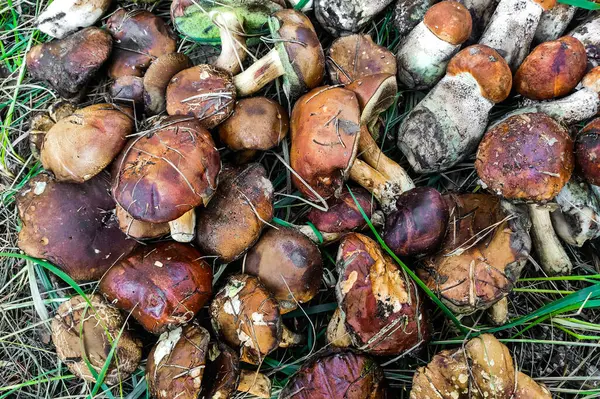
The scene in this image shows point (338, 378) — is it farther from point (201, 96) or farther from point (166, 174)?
point (201, 96)

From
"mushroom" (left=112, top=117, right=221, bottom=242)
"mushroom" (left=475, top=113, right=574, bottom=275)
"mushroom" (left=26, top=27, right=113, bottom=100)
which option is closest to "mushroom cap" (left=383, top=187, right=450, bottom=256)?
"mushroom" (left=475, top=113, right=574, bottom=275)

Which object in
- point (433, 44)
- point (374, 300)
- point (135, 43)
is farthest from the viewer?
point (135, 43)

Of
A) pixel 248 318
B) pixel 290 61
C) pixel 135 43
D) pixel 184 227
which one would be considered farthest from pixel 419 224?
pixel 135 43

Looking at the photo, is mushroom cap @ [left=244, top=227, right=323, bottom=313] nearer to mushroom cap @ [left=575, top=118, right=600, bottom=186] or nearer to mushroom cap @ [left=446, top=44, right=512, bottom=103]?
mushroom cap @ [left=446, top=44, right=512, bottom=103]

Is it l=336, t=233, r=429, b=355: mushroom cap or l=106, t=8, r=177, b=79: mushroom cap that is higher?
l=106, t=8, r=177, b=79: mushroom cap

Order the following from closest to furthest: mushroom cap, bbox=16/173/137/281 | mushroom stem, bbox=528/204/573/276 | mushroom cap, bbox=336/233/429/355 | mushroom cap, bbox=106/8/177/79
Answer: mushroom cap, bbox=336/233/429/355
mushroom cap, bbox=16/173/137/281
mushroom stem, bbox=528/204/573/276
mushroom cap, bbox=106/8/177/79

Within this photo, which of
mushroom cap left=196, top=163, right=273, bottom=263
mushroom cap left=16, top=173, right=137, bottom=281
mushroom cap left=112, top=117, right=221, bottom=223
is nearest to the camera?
mushroom cap left=112, top=117, right=221, bottom=223
